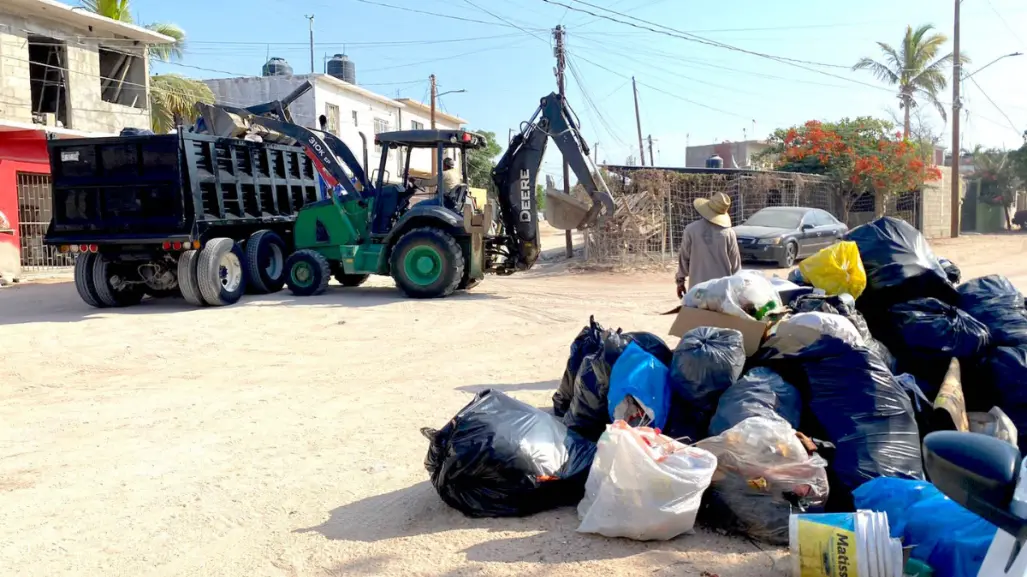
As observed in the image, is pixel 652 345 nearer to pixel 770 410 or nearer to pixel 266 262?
pixel 770 410

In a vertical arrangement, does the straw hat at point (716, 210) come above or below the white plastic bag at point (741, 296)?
above

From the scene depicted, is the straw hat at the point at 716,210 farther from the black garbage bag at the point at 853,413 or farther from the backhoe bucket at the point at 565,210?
the backhoe bucket at the point at 565,210

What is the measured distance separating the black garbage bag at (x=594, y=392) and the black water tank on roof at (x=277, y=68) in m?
31.2

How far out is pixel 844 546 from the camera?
290 centimetres

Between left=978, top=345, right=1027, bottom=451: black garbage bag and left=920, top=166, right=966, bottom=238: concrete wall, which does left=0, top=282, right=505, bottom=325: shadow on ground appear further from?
left=920, top=166, right=966, bottom=238: concrete wall

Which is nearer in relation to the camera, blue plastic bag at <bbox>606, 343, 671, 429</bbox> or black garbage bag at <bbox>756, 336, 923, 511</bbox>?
black garbage bag at <bbox>756, 336, 923, 511</bbox>

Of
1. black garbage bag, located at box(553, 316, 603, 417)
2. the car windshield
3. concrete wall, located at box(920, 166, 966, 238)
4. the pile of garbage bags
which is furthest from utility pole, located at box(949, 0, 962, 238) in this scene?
black garbage bag, located at box(553, 316, 603, 417)

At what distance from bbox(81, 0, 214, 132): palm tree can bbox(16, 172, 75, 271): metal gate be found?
481 cm

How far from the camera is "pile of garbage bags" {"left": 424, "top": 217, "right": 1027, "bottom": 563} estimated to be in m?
3.46

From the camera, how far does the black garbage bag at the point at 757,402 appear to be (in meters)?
3.79

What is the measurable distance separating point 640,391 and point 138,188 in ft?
30.2

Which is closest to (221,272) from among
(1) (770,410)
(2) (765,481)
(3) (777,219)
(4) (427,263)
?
(4) (427,263)

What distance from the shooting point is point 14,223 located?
16812 mm

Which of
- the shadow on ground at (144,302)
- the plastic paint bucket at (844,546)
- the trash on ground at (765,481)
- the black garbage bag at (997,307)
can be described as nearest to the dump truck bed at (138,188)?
the shadow on ground at (144,302)
